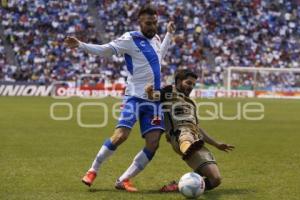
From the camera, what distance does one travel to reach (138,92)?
821cm

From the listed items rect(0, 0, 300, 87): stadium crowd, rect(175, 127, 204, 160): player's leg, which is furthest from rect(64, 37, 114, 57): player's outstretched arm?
rect(0, 0, 300, 87): stadium crowd

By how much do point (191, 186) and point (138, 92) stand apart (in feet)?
5.42

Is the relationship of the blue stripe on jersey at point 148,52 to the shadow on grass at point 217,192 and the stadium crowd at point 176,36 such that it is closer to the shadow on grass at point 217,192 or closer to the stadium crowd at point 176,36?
the shadow on grass at point 217,192

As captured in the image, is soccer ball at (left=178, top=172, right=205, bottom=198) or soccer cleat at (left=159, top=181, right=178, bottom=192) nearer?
soccer ball at (left=178, top=172, right=205, bottom=198)

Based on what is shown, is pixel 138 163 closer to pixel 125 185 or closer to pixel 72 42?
pixel 125 185

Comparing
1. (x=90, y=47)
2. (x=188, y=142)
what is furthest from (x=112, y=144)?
(x=90, y=47)

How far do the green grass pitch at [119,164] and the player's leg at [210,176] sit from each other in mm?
129

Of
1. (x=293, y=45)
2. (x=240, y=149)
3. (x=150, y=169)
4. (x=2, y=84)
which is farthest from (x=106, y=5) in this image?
(x=150, y=169)

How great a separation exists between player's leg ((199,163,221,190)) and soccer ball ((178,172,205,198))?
1.69 ft

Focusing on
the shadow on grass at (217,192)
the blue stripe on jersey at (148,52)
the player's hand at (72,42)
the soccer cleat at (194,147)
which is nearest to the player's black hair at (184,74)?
the blue stripe on jersey at (148,52)

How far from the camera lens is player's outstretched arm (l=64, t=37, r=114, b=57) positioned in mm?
7848

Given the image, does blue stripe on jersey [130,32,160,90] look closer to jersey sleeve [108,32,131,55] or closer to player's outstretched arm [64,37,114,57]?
jersey sleeve [108,32,131,55]

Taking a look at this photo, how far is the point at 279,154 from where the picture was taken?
497 inches

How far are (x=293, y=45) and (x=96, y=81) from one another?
659 inches
